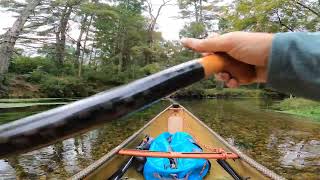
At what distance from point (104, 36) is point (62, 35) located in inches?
154

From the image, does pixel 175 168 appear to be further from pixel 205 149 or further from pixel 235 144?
pixel 235 144

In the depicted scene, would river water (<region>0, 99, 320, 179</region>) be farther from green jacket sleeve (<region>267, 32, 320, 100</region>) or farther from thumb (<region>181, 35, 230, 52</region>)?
green jacket sleeve (<region>267, 32, 320, 100</region>)

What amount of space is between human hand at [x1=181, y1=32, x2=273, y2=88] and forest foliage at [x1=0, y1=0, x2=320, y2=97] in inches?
521

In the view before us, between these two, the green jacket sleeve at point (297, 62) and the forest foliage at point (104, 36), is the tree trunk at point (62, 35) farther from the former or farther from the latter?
the green jacket sleeve at point (297, 62)

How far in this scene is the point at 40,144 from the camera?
1.87ft

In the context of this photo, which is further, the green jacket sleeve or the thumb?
the thumb

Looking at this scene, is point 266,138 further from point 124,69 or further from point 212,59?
point 124,69

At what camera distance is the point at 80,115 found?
59cm

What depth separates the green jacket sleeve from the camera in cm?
66

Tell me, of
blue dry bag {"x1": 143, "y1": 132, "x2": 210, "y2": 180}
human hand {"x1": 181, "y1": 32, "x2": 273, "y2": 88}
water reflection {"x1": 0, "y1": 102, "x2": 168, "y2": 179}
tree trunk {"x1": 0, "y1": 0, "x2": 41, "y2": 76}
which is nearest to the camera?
human hand {"x1": 181, "y1": 32, "x2": 273, "y2": 88}

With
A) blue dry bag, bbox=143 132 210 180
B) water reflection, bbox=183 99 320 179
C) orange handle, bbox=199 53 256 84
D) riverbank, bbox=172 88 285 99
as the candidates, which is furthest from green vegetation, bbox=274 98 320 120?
orange handle, bbox=199 53 256 84

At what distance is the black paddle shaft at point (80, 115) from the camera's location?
0.56 metres

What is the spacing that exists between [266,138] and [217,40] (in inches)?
340

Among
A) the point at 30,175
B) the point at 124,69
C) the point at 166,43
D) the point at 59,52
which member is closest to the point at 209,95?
the point at 166,43
